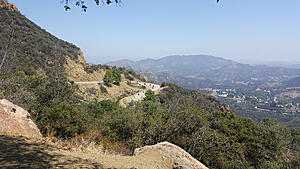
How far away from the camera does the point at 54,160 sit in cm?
512

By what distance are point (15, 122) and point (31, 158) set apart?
4673 mm

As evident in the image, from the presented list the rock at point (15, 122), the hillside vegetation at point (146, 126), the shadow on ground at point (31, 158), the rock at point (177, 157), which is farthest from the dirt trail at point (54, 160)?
the hillside vegetation at point (146, 126)

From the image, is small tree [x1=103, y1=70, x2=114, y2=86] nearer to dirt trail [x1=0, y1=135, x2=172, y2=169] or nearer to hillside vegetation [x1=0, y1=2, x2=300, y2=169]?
hillside vegetation [x1=0, y1=2, x2=300, y2=169]

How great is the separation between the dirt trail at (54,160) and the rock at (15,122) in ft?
8.00

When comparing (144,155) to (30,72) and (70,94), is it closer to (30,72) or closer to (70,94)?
(70,94)

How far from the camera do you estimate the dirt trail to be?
460cm

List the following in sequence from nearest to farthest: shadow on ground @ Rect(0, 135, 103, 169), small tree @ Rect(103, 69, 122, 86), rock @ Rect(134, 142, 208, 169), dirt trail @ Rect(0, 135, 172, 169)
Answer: shadow on ground @ Rect(0, 135, 103, 169)
dirt trail @ Rect(0, 135, 172, 169)
rock @ Rect(134, 142, 208, 169)
small tree @ Rect(103, 69, 122, 86)

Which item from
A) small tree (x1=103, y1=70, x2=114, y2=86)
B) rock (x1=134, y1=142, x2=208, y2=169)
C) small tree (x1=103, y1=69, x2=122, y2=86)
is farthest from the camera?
small tree (x1=103, y1=69, x2=122, y2=86)

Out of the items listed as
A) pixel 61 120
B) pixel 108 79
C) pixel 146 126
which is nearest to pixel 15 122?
pixel 61 120

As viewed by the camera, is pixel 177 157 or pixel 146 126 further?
pixel 146 126

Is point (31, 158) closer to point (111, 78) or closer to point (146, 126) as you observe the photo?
point (146, 126)

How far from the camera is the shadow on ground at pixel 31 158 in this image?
449 cm

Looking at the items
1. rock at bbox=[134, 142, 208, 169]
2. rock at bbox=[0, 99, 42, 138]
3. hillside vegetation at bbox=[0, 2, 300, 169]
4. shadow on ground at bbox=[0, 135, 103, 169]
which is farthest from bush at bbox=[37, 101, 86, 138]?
rock at bbox=[134, 142, 208, 169]

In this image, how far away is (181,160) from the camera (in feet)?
23.3
